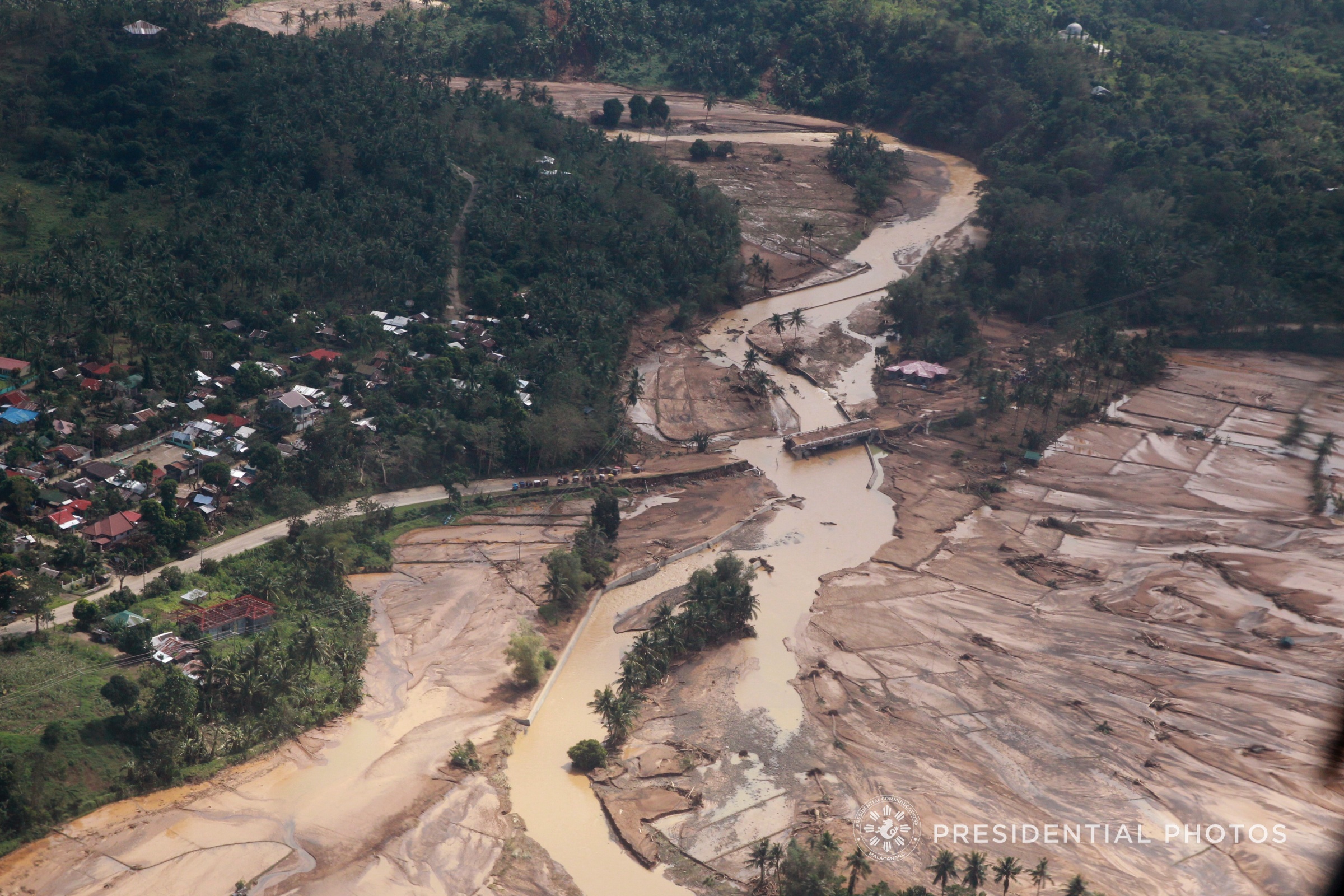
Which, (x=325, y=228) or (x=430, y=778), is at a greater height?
(x=325, y=228)

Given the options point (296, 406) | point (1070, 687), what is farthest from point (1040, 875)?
point (296, 406)

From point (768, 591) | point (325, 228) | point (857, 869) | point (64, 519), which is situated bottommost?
point (768, 591)

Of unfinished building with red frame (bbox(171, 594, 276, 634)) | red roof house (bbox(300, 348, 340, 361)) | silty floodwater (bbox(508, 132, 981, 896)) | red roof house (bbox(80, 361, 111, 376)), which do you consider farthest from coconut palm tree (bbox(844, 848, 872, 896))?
red roof house (bbox(80, 361, 111, 376))

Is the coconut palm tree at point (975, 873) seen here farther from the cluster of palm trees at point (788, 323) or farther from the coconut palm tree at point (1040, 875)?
the cluster of palm trees at point (788, 323)

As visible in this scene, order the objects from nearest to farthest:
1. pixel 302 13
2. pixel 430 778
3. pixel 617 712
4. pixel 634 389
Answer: pixel 430 778
pixel 617 712
pixel 634 389
pixel 302 13

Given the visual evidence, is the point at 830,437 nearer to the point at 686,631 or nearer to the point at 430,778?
the point at 686,631

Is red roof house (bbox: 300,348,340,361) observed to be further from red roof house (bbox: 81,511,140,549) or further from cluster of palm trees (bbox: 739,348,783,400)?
cluster of palm trees (bbox: 739,348,783,400)

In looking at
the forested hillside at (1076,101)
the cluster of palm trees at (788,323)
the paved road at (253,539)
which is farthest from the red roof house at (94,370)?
the forested hillside at (1076,101)
